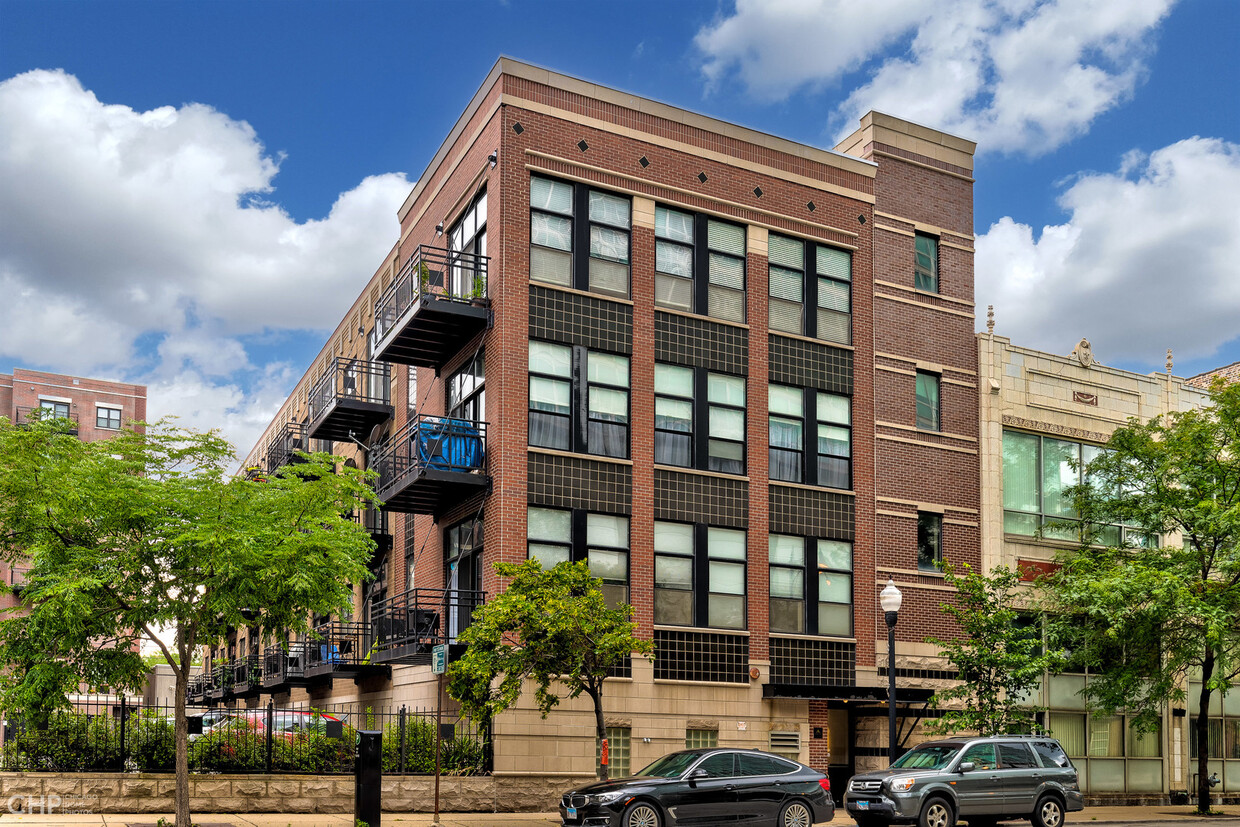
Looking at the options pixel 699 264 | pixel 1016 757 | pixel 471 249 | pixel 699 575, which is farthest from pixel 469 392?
pixel 1016 757

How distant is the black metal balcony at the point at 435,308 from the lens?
26875mm

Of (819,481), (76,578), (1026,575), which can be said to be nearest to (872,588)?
(819,481)

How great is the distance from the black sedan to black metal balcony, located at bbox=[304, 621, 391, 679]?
12.4 metres

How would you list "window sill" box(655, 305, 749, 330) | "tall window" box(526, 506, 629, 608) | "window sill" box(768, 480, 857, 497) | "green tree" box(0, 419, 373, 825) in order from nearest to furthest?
"green tree" box(0, 419, 373, 825) → "tall window" box(526, 506, 629, 608) → "window sill" box(655, 305, 749, 330) → "window sill" box(768, 480, 857, 497)

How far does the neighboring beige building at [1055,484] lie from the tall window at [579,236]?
10.8 m

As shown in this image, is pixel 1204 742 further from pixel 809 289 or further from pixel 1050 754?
pixel 809 289

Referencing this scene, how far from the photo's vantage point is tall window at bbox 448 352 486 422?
2781 centimetres

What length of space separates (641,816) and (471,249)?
14.6 meters

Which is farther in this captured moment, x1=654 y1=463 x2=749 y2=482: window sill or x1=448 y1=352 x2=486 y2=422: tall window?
x1=654 y1=463 x2=749 y2=482: window sill

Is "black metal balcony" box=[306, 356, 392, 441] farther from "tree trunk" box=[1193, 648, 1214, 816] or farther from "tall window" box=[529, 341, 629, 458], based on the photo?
"tree trunk" box=[1193, 648, 1214, 816]

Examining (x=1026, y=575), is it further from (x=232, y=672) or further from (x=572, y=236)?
(x=232, y=672)

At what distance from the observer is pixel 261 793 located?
22422mm

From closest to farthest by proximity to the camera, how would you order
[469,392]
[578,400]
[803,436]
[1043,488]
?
1. [578,400]
2. [469,392]
3. [803,436]
4. [1043,488]

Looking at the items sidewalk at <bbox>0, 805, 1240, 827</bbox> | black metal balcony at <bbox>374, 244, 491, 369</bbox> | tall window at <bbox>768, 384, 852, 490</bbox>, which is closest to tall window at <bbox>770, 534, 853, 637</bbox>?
tall window at <bbox>768, 384, 852, 490</bbox>
